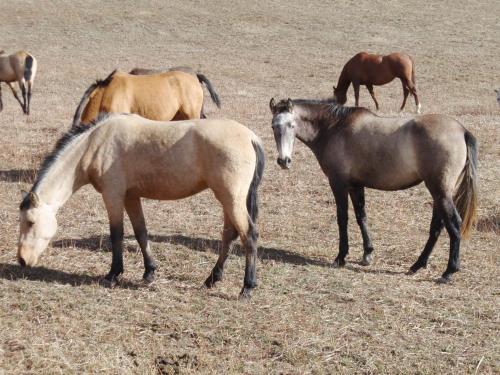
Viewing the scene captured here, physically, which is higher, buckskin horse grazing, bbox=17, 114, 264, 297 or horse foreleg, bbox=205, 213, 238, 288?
buckskin horse grazing, bbox=17, 114, 264, 297

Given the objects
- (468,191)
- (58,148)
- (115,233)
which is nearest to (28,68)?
(58,148)

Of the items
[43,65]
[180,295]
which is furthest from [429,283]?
[43,65]

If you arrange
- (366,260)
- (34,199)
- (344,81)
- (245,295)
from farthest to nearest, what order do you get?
(344,81)
(366,260)
(245,295)
(34,199)

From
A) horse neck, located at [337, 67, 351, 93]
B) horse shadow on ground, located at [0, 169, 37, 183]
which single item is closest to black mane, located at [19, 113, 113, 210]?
horse shadow on ground, located at [0, 169, 37, 183]

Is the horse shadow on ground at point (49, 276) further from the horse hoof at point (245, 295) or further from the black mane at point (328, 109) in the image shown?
the black mane at point (328, 109)

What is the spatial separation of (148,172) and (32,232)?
1082mm

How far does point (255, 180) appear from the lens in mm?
6105

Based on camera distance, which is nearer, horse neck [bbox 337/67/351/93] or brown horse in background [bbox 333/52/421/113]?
brown horse in background [bbox 333/52/421/113]

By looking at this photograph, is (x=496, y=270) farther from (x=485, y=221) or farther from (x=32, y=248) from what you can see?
(x=32, y=248)

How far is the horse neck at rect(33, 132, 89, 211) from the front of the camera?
5.99m

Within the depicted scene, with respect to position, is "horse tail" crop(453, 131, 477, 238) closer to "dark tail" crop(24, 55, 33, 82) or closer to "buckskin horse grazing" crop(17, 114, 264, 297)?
"buckskin horse grazing" crop(17, 114, 264, 297)

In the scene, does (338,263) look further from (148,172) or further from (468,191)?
(148,172)

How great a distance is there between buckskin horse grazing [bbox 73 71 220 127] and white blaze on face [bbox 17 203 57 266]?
3810 millimetres

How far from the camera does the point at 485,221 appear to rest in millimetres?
8664
